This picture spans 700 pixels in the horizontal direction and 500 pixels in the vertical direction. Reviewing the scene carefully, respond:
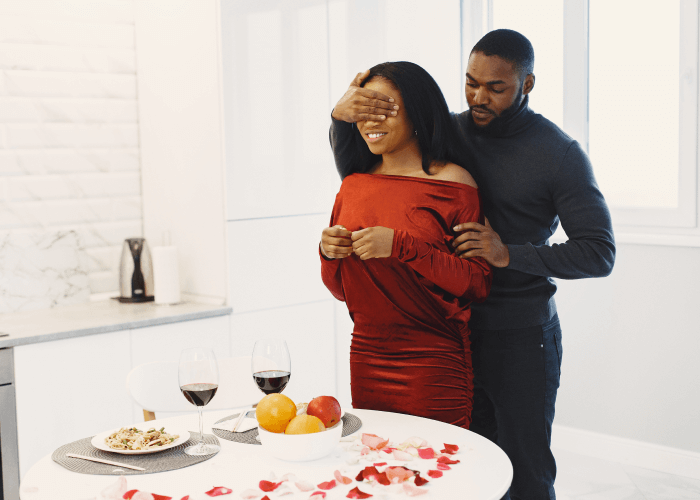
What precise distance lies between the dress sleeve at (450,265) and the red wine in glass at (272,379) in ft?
1.23

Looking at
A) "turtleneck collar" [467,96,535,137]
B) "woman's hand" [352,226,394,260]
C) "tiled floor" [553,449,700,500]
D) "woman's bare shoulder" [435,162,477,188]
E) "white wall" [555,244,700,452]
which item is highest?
"turtleneck collar" [467,96,535,137]

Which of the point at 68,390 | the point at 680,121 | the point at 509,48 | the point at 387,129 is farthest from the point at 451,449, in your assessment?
the point at 680,121

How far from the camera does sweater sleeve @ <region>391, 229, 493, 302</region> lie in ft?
5.49

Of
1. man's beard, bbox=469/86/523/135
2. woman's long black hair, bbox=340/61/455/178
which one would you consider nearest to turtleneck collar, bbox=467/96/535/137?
man's beard, bbox=469/86/523/135

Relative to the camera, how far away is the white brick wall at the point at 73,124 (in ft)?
9.29

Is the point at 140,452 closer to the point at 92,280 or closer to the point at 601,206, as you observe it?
the point at 601,206

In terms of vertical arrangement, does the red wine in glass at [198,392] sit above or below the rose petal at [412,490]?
above

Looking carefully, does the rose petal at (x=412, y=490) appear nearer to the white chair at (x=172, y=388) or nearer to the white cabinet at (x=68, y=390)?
the white chair at (x=172, y=388)

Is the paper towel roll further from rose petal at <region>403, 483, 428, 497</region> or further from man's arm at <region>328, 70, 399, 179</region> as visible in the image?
rose petal at <region>403, 483, 428, 497</region>

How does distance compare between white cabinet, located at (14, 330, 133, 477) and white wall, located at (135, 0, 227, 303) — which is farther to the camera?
white wall, located at (135, 0, 227, 303)

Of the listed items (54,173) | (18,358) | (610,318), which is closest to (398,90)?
(18,358)

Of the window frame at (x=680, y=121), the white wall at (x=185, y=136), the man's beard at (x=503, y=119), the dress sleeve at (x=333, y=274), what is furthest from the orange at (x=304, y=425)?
the window frame at (x=680, y=121)

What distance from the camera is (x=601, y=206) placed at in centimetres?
184

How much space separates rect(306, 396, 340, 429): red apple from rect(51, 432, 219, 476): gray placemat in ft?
0.70
